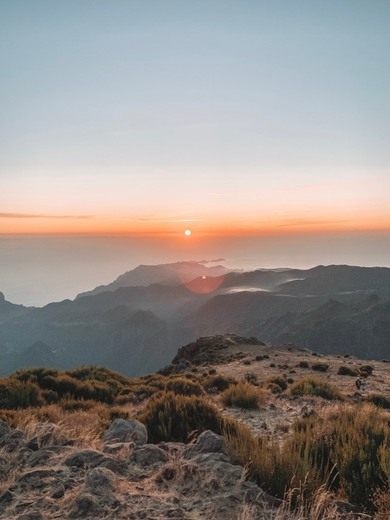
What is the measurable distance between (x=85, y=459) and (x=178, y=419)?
278 centimetres

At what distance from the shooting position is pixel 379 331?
160875mm

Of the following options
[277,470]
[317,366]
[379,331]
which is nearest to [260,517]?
[277,470]

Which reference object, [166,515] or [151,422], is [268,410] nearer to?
[151,422]

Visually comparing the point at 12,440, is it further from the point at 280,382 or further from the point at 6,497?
the point at 280,382

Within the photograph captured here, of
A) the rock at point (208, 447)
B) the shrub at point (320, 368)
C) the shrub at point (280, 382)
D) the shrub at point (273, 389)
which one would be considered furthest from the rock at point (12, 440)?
the shrub at point (320, 368)

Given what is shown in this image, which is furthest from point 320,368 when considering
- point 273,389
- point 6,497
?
point 6,497

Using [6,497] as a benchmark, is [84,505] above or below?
above

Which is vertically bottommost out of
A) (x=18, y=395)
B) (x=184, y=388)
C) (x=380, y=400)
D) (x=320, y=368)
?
(x=320, y=368)

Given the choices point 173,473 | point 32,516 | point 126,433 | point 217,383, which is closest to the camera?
point 32,516

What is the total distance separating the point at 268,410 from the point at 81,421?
6082 millimetres

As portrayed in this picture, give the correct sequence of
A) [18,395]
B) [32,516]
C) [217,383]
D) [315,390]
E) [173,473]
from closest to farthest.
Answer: [32,516], [173,473], [18,395], [315,390], [217,383]

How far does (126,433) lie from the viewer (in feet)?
25.0

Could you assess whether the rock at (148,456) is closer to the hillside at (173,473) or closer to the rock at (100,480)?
Answer: the hillside at (173,473)

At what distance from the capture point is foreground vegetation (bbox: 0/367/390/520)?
5.32 m
